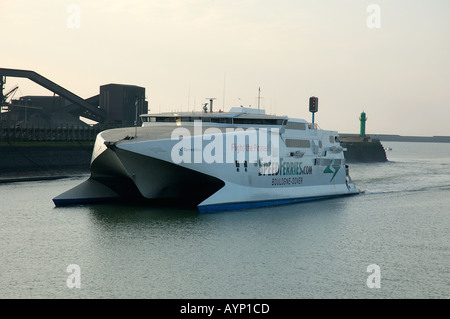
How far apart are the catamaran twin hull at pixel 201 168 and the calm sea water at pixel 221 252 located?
1410 millimetres

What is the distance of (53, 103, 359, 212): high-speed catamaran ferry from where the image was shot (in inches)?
1219

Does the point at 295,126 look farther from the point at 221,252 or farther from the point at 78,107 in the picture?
the point at 78,107

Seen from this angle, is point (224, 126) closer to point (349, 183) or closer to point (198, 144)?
point (198, 144)

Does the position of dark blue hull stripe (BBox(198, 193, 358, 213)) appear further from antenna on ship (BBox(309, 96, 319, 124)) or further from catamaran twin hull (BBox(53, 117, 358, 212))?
antenna on ship (BBox(309, 96, 319, 124))

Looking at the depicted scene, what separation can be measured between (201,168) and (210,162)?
70 cm

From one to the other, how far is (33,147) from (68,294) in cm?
4769

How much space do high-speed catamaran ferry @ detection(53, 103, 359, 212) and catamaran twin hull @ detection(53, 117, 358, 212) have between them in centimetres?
6

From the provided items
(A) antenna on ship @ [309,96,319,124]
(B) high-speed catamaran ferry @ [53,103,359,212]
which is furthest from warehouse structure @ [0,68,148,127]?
(B) high-speed catamaran ferry @ [53,103,359,212]

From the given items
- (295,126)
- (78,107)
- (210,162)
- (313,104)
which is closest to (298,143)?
(295,126)

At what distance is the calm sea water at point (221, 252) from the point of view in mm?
17984

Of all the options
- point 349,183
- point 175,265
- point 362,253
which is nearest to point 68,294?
point 175,265

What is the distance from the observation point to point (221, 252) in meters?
23.0

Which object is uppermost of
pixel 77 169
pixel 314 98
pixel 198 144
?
pixel 314 98

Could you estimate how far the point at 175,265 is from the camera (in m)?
20.7
